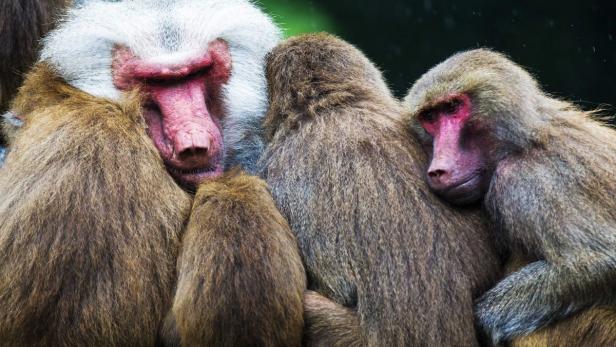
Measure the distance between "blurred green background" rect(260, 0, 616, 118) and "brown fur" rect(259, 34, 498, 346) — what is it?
4.94 meters

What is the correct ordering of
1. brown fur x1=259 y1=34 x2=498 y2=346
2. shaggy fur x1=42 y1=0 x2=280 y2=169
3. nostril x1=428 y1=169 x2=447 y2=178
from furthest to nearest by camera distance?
shaggy fur x1=42 y1=0 x2=280 y2=169 < nostril x1=428 y1=169 x2=447 y2=178 < brown fur x1=259 y1=34 x2=498 y2=346

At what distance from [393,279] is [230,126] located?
1158 millimetres

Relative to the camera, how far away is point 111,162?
4320 mm

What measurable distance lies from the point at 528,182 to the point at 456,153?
35cm

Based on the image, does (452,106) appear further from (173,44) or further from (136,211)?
(136,211)

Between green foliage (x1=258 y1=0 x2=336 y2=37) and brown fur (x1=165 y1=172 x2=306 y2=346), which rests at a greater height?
brown fur (x1=165 y1=172 x2=306 y2=346)

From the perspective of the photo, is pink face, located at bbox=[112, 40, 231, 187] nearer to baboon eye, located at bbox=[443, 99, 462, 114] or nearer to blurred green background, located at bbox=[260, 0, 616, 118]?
baboon eye, located at bbox=[443, 99, 462, 114]

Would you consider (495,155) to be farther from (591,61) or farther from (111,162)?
(591,61)

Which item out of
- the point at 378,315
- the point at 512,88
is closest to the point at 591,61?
the point at 512,88

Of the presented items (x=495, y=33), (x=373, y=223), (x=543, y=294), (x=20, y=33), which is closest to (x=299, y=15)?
(x=495, y=33)

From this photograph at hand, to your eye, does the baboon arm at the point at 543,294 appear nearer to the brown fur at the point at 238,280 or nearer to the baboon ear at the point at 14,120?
the brown fur at the point at 238,280

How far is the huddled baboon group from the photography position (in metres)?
4.11

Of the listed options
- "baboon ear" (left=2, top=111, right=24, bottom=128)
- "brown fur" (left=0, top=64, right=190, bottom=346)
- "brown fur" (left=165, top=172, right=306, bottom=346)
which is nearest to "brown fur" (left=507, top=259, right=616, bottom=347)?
Answer: "brown fur" (left=165, top=172, right=306, bottom=346)

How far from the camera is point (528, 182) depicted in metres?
4.25
